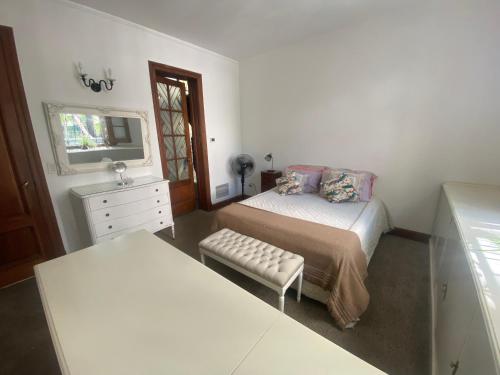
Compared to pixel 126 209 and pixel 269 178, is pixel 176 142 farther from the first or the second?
pixel 269 178

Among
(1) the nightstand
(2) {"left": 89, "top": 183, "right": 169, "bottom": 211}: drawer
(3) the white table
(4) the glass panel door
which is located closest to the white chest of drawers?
(2) {"left": 89, "top": 183, "right": 169, "bottom": 211}: drawer

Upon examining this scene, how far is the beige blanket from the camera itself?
1453mm

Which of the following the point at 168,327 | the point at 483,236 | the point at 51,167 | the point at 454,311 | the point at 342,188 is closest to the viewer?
the point at 168,327

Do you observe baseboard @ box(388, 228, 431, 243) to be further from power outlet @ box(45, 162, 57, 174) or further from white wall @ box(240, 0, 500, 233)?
power outlet @ box(45, 162, 57, 174)

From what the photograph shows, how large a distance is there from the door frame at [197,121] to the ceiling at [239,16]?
42 centimetres

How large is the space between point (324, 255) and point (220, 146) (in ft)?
8.78

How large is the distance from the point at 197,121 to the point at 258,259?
99.8 inches

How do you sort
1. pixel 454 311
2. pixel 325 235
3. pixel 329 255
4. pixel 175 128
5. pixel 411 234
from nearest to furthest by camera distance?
pixel 454 311
pixel 329 255
pixel 325 235
pixel 411 234
pixel 175 128

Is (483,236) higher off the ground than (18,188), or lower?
lower

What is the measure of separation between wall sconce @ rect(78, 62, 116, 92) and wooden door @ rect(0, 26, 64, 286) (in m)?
0.44

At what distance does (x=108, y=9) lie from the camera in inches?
83.1

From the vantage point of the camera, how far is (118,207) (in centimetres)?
216

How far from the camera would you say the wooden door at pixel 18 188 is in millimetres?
1753

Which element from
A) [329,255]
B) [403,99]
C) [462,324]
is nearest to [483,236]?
[462,324]
